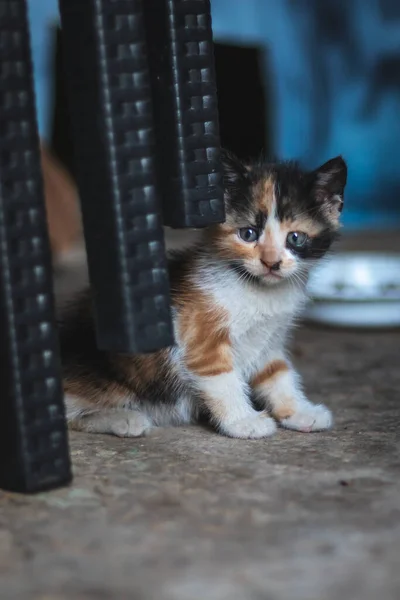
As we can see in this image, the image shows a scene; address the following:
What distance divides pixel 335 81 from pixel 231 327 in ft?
10.6

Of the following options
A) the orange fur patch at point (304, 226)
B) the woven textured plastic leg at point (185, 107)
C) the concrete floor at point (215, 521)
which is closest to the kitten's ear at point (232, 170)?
the orange fur patch at point (304, 226)

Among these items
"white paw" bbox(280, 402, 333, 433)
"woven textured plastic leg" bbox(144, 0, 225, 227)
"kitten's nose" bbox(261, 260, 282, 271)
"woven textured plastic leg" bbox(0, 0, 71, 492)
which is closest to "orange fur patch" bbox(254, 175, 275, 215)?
"kitten's nose" bbox(261, 260, 282, 271)

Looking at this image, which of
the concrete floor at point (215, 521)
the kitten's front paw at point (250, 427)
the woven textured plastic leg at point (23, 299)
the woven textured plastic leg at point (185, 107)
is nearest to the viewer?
the concrete floor at point (215, 521)

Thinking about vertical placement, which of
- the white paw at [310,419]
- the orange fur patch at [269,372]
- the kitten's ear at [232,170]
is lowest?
the white paw at [310,419]

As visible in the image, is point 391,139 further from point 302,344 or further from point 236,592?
point 236,592

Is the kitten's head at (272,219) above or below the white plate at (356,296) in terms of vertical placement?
above

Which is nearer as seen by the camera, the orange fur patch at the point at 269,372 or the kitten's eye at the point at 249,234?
the kitten's eye at the point at 249,234

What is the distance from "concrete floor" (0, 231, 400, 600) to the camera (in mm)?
1012

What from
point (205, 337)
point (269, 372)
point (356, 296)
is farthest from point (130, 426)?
point (356, 296)

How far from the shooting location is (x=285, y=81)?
4.64 m

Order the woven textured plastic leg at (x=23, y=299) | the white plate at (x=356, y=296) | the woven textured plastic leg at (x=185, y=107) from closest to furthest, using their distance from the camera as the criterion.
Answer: the woven textured plastic leg at (x=23, y=299) < the woven textured plastic leg at (x=185, y=107) < the white plate at (x=356, y=296)

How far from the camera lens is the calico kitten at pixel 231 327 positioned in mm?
1660

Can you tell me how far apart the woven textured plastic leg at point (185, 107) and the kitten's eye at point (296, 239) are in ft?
0.97

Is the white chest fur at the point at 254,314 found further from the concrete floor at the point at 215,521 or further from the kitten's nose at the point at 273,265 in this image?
the concrete floor at the point at 215,521
